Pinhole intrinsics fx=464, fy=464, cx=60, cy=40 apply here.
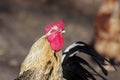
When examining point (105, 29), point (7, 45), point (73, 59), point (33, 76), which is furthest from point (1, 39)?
point (33, 76)

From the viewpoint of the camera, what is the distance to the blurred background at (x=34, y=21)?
8062mm

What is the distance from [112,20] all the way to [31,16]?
202 centimetres

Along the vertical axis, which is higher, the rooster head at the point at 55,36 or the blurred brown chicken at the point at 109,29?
the blurred brown chicken at the point at 109,29

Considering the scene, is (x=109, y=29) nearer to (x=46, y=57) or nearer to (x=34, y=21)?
(x=34, y=21)

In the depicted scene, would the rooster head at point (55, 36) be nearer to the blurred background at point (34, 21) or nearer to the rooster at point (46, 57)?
the rooster at point (46, 57)

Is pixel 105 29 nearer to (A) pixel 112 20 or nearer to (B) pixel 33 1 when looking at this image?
(A) pixel 112 20

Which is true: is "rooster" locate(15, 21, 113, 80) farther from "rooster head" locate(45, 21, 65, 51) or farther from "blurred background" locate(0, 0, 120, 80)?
"blurred background" locate(0, 0, 120, 80)

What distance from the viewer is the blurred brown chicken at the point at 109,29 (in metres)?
7.96

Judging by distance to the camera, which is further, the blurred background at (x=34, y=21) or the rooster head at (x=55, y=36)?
the blurred background at (x=34, y=21)

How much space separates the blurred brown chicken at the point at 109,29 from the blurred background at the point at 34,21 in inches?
24.0

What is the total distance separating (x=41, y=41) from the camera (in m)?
3.90

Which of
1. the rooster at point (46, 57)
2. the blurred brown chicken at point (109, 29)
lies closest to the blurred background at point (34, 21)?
the blurred brown chicken at point (109, 29)

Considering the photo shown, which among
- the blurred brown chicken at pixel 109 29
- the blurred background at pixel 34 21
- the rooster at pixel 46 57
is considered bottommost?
the rooster at pixel 46 57

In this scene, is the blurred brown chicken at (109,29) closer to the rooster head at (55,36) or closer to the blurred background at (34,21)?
the blurred background at (34,21)
